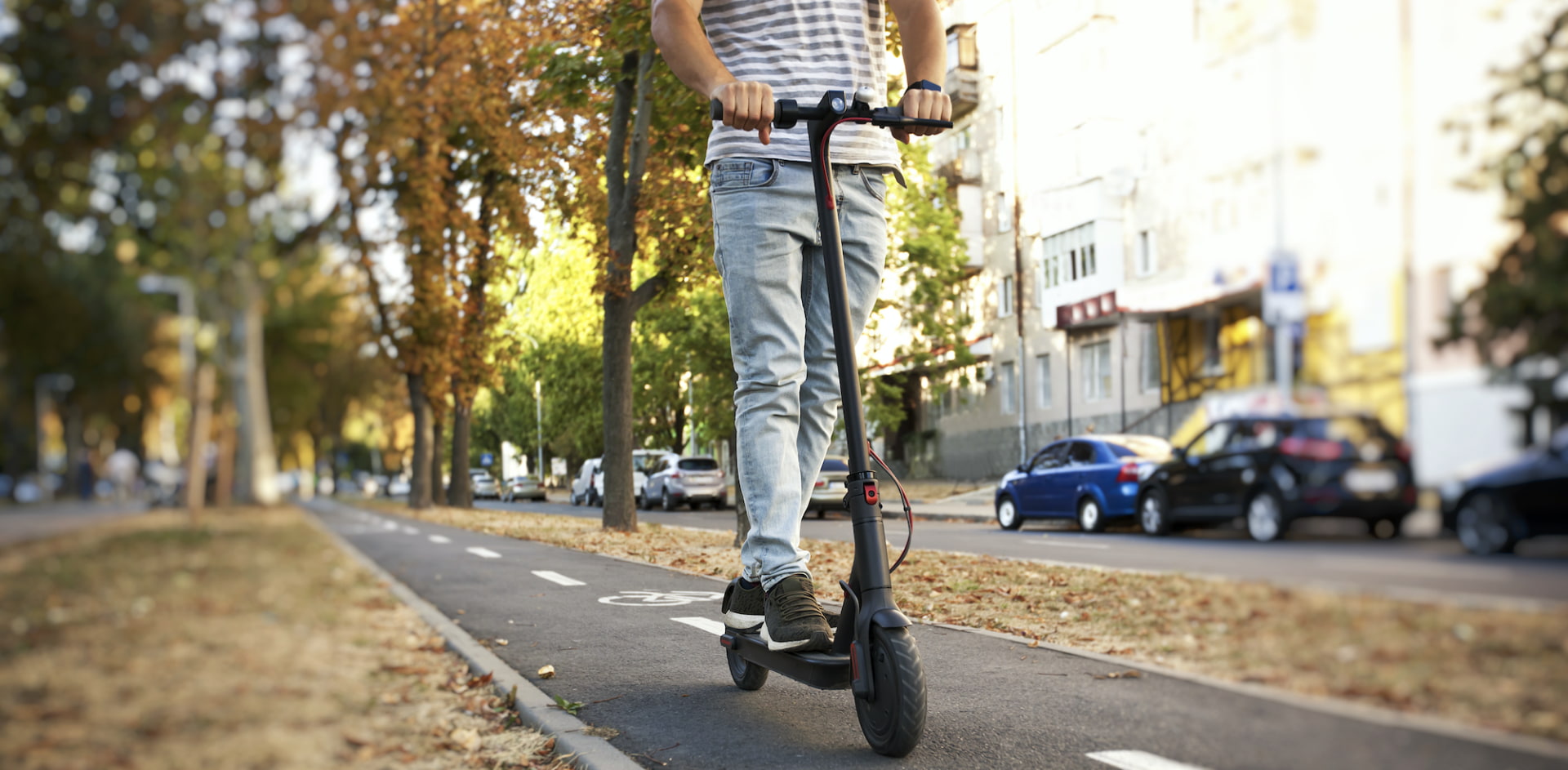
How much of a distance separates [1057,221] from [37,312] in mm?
1803

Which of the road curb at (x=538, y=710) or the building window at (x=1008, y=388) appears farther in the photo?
the road curb at (x=538, y=710)

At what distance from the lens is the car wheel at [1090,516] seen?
11.2 metres

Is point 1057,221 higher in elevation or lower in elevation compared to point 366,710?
higher

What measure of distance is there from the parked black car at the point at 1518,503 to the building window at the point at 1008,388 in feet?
5.32

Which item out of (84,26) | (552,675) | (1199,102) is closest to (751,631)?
(552,675)

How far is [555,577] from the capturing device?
28.0ft

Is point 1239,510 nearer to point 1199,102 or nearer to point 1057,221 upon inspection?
point 1199,102

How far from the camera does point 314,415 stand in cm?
1155

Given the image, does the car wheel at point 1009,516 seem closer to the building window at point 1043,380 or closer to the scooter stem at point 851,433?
the scooter stem at point 851,433

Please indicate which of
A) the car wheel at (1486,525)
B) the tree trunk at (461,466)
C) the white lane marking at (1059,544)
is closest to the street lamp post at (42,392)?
the car wheel at (1486,525)

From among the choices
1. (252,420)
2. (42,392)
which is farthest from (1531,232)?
(252,420)

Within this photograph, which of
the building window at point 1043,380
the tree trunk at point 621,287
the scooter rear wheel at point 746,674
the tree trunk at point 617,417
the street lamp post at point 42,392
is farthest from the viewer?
the tree trunk at point 617,417

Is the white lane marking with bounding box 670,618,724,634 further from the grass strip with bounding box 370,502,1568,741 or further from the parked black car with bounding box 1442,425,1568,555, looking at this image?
the parked black car with bounding box 1442,425,1568,555

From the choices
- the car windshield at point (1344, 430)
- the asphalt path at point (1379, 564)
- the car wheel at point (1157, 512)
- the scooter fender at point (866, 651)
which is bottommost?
the scooter fender at point (866, 651)
